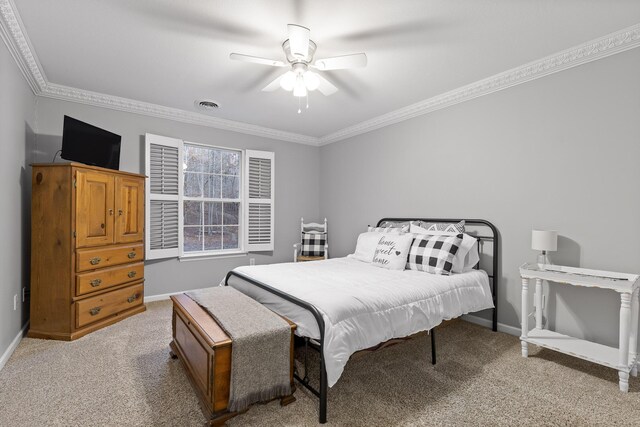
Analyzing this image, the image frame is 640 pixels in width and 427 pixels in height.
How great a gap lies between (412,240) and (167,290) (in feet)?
10.9

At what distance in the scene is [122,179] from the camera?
11.3ft

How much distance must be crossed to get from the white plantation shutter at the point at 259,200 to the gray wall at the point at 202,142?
166 millimetres

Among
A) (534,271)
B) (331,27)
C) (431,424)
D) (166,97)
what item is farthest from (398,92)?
(431,424)

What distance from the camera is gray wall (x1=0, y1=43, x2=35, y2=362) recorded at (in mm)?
2438

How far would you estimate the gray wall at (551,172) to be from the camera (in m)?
2.47

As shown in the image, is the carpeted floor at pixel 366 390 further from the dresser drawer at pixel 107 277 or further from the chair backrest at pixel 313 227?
the chair backrest at pixel 313 227

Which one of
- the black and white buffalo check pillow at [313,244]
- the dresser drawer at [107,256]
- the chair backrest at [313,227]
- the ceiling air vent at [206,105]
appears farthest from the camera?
the chair backrest at [313,227]

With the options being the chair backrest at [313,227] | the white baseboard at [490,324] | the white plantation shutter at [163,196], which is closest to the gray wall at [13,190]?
the white plantation shutter at [163,196]

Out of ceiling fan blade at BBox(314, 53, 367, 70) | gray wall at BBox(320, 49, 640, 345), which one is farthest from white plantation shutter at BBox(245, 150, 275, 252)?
ceiling fan blade at BBox(314, 53, 367, 70)

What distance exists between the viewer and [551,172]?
112 inches

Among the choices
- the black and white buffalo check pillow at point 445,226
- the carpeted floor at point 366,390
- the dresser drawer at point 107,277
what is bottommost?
the carpeted floor at point 366,390

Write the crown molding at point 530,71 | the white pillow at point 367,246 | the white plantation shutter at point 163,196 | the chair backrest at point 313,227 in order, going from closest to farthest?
the crown molding at point 530,71 → the white pillow at point 367,246 → the white plantation shutter at point 163,196 → the chair backrest at point 313,227

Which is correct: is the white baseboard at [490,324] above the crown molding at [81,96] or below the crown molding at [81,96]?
below

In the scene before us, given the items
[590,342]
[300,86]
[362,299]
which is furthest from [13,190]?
[590,342]
